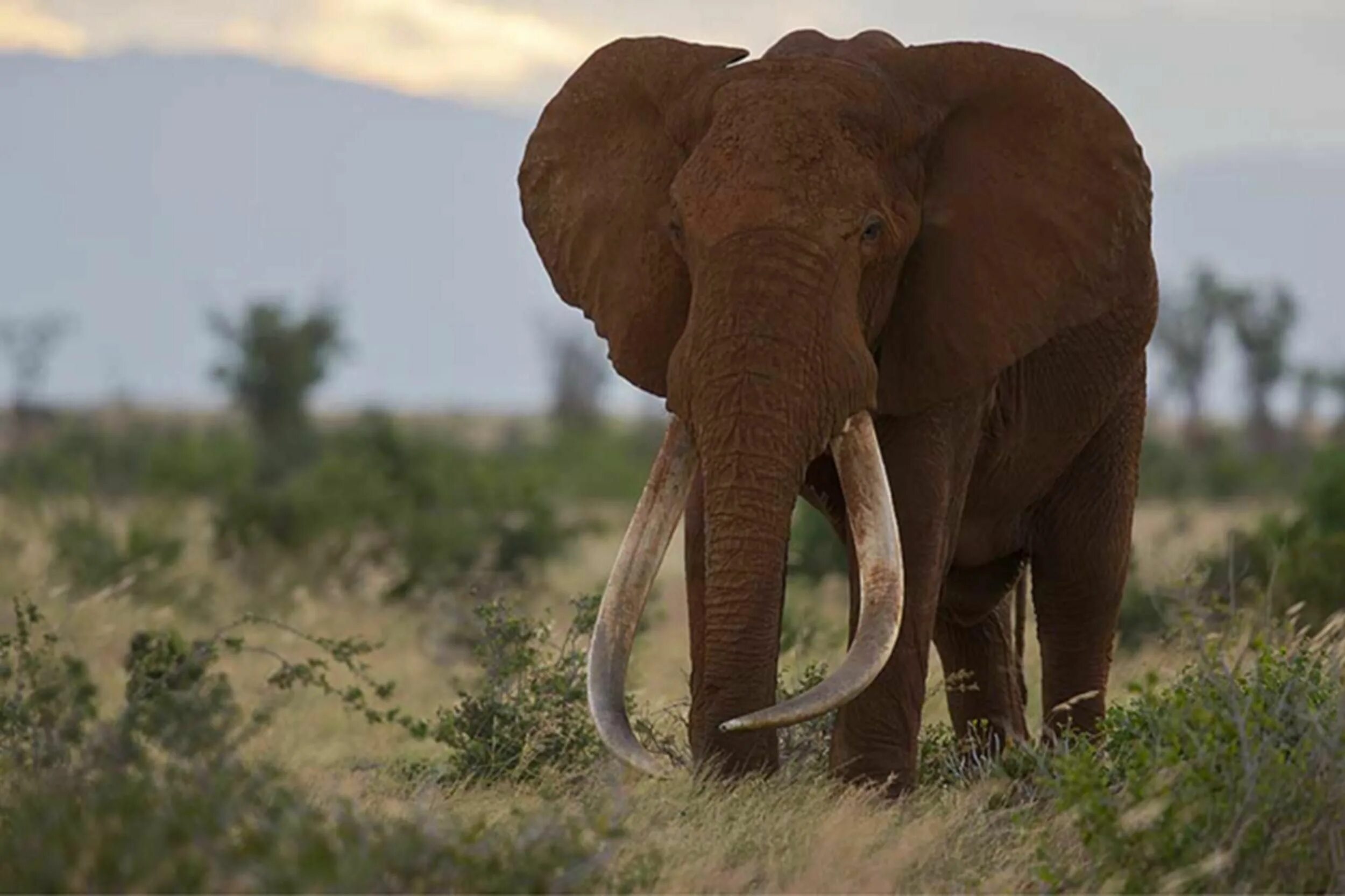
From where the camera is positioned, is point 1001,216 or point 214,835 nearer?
point 214,835

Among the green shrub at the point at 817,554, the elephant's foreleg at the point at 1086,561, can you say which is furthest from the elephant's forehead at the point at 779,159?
the green shrub at the point at 817,554

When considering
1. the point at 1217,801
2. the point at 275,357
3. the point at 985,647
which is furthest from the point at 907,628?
the point at 275,357

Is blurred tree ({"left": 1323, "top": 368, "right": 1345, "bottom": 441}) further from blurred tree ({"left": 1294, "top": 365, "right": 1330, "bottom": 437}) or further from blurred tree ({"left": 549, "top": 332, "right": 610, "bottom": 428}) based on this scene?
blurred tree ({"left": 549, "top": 332, "right": 610, "bottom": 428})

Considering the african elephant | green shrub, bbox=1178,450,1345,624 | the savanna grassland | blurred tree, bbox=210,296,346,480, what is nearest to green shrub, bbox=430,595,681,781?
the savanna grassland

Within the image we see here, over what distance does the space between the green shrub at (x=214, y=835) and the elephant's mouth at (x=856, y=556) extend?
753 millimetres

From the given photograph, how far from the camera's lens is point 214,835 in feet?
16.3

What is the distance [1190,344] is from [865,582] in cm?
6223

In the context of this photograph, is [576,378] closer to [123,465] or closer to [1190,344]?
[1190,344]

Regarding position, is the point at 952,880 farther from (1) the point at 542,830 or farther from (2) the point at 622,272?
(2) the point at 622,272

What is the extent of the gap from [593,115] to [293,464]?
2610 cm

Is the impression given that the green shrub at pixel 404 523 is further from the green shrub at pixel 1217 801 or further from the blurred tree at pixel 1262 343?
the blurred tree at pixel 1262 343

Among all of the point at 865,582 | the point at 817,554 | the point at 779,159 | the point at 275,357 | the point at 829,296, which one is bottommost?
the point at 817,554

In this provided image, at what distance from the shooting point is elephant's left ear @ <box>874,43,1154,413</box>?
759 centimetres

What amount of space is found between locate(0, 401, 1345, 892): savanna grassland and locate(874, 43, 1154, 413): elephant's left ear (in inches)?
39.3
